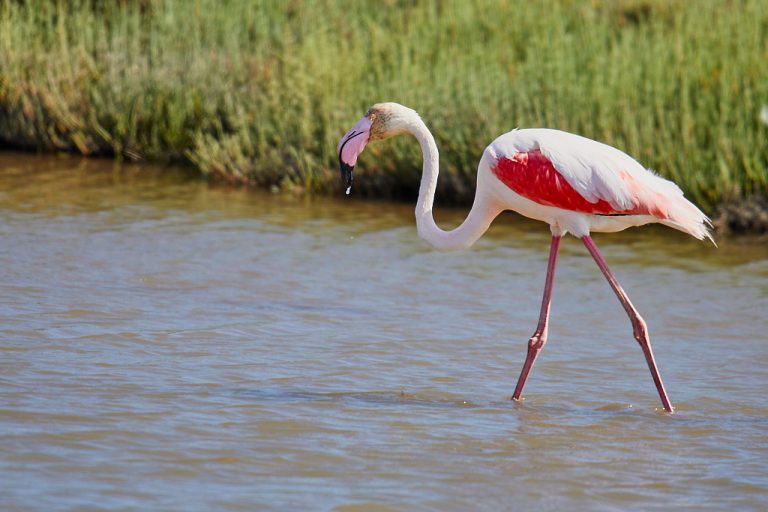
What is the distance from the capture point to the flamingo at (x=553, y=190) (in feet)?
18.4

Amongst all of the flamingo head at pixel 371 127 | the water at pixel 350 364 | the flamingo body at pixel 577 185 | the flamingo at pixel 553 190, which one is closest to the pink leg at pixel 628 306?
the flamingo at pixel 553 190

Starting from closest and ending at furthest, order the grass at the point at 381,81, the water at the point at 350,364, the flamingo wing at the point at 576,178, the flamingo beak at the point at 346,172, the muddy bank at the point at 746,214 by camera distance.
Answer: the water at the point at 350,364, the flamingo wing at the point at 576,178, the flamingo beak at the point at 346,172, the muddy bank at the point at 746,214, the grass at the point at 381,81

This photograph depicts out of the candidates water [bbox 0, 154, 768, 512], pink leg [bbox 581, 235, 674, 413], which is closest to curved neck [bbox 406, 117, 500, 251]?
pink leg [bbox 581, 235, 674, 413]

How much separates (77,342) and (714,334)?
335cm

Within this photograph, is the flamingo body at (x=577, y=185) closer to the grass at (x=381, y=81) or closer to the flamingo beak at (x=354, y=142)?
the flamingo beak at (x=354, y=142)

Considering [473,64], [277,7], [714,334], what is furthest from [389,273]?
[277,7]

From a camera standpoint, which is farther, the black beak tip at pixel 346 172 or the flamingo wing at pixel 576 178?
the black beak tip at pixel 346 172

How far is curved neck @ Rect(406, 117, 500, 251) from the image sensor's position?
5758mm

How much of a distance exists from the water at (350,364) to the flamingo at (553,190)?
0.50 metres

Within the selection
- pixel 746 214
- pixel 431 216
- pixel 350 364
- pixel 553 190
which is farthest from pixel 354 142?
pixel 746 214

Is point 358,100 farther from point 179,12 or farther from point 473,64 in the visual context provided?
point 179,12

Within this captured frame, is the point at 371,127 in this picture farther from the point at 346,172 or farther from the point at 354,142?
the point at 346,172

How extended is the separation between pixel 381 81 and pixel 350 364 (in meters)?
4.59

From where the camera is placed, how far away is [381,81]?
10234mm
